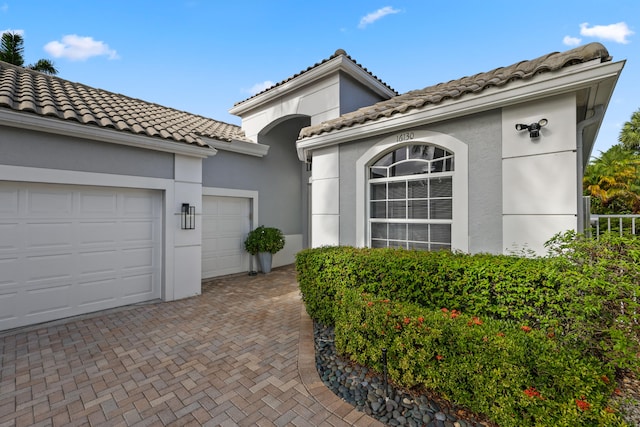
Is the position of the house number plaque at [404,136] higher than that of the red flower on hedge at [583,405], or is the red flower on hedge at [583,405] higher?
the house number plaque at [404,136]

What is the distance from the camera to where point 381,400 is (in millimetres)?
3043

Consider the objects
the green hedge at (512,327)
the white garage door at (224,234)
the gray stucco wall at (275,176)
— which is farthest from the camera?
the gray stucco wall at (275,176)

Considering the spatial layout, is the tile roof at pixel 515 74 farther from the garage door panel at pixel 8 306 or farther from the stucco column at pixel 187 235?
the garage door panel at pixel 8 306

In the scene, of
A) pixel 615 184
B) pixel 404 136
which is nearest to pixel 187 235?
pixel 404 136

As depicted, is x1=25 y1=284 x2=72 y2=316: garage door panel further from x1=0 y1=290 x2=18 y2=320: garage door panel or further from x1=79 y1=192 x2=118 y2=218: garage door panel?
x1=79 y1=192 x2=118 y2=218: garage door panel

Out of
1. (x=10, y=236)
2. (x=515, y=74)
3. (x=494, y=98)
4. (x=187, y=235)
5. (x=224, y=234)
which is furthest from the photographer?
(x=224, y=234)

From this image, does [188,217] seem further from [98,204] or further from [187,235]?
[98,204]

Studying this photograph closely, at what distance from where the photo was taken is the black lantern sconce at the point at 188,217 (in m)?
6.94

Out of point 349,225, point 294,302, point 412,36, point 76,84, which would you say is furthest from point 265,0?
point 294,302

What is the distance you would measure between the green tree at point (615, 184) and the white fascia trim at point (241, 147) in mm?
20766

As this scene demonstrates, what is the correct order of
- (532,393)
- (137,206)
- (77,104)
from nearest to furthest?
(532,393)
(77,104)
(137,206)

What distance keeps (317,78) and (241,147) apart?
11.2ft

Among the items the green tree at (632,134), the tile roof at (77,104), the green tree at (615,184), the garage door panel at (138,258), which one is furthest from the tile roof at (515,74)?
the green tree at (632,134)

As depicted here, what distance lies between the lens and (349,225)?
6266 mm
